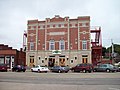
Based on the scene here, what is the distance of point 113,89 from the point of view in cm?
1316

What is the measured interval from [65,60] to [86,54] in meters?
5.23

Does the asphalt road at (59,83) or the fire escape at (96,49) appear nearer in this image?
the asphalt road at (59,83)

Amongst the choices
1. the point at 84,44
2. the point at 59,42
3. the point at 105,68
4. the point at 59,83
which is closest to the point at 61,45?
the point at 59,42

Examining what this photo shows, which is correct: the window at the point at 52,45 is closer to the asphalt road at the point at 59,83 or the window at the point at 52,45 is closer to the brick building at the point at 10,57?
the brick building at the point at 10,57

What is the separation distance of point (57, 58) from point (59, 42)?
155 inches

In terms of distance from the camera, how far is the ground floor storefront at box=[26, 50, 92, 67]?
51.5 meters

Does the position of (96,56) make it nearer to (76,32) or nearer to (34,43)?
(76,32)

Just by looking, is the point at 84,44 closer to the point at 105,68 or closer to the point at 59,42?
the point at 59,42

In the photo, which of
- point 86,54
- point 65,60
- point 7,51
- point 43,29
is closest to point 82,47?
point 86,54

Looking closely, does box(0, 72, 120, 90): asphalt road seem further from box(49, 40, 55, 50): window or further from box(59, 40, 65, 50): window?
box(49, 40, 55, 50): window

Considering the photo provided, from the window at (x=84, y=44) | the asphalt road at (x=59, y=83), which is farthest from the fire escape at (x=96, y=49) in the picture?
the asphalt road at (x=59, y=83)

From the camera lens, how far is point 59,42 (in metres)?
53.2

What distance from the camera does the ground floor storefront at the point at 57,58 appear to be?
51.5 meters

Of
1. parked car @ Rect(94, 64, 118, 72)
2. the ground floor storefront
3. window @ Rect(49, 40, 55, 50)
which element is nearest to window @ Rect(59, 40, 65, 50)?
the ground floor storefront
